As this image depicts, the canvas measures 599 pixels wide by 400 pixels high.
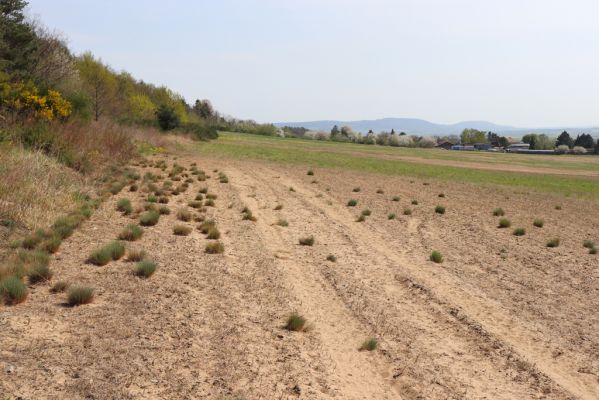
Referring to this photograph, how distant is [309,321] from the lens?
645 cm

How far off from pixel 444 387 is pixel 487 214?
1309 cm

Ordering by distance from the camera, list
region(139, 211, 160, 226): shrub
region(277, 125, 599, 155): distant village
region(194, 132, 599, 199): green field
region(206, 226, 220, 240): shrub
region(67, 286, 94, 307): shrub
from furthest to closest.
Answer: region(277, 125, 599, 155): distant village → region(194, 132, 599, 199): green field → region(139, 211, 160, 226): shrub → region(206, 226, 220, 240): shrub → region(67, 286, 94, 307): shrub

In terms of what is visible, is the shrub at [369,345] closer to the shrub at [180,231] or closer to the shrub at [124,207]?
the shrub at [180,231]

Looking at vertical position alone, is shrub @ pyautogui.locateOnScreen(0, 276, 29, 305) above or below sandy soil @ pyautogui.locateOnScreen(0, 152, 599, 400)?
above

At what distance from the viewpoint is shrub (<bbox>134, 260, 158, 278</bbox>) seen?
7.62 metres

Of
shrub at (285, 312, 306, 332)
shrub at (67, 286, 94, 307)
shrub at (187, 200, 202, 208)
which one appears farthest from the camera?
shrub at (187, 200, 202, 208)

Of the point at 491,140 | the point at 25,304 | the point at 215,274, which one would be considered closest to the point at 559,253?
the point at 215,274

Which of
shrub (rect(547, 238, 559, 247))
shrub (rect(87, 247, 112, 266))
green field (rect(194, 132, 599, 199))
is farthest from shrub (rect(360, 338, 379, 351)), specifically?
green field (rect(194, 132, 599, 199))

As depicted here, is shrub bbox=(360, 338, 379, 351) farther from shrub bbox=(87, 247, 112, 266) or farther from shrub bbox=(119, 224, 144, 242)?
A: shrub bbox=(119, 224, 144, 242)

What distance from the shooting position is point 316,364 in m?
5.29

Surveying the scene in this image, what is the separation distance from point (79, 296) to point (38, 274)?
1074 mm

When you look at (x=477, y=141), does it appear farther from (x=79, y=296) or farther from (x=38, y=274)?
(x=79, y=296)

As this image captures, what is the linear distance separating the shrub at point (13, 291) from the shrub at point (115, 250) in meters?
2.06

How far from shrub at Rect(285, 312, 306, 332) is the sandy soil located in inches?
3.7
